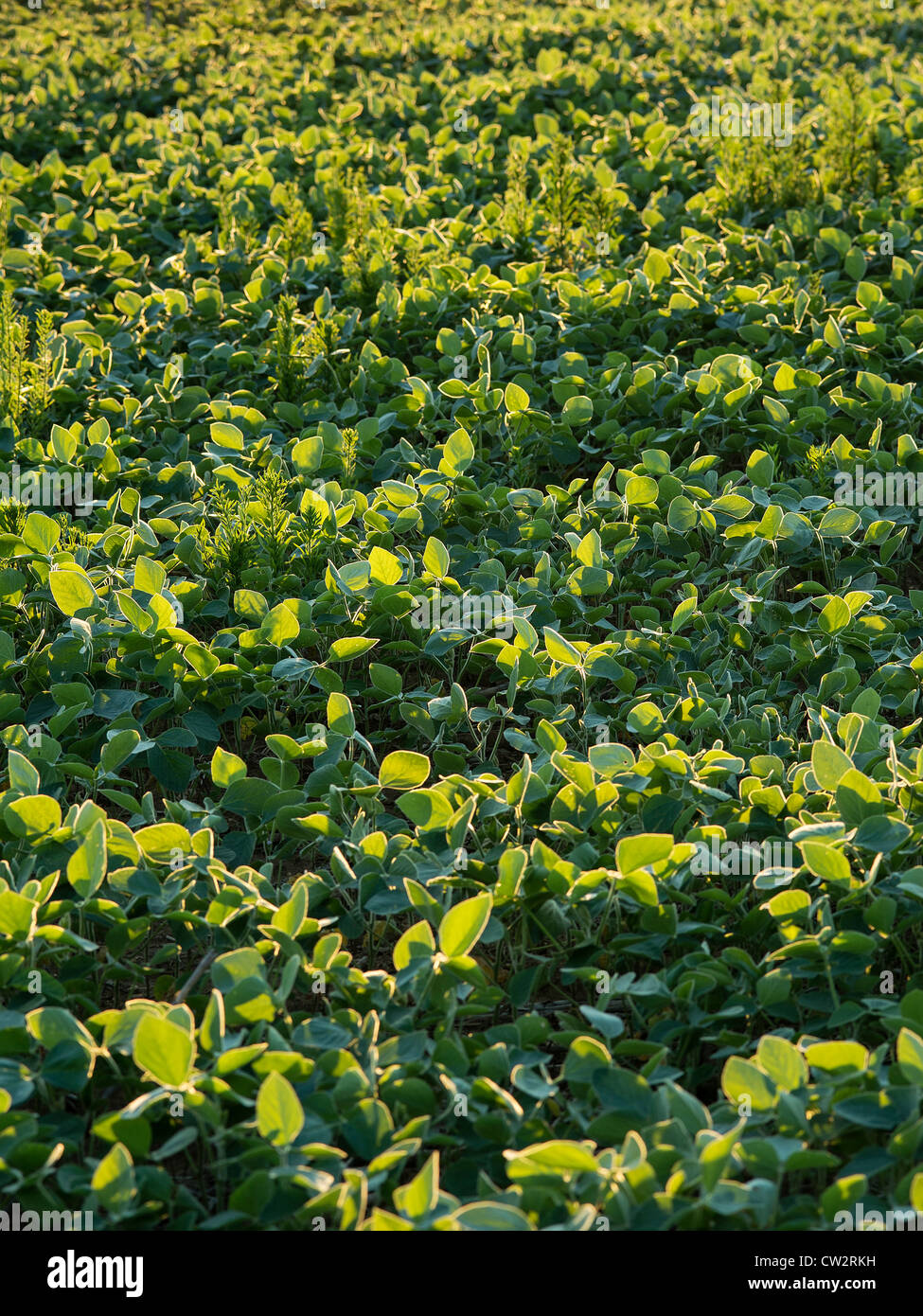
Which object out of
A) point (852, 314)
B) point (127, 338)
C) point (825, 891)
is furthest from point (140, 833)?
point (852, 314)

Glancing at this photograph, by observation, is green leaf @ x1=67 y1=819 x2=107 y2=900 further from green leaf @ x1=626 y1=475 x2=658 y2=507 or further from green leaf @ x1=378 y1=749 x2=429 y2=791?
green leaf @ x1=626 y1=475 x2=658 y2=507

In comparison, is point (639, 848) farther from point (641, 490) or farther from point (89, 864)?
point (641, 490)

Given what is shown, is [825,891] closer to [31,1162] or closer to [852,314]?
[31,1162]

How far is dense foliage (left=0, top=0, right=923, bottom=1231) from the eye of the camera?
162 cm

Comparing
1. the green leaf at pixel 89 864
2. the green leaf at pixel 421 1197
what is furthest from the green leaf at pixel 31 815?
the green leaf at pixel 421 1197

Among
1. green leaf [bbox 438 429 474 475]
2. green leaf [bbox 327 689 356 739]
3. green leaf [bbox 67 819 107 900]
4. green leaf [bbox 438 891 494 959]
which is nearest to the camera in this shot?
green leaf [bbox 438 891 494 959]

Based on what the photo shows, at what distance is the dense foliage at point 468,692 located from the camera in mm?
1615

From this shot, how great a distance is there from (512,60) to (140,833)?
5914 mm

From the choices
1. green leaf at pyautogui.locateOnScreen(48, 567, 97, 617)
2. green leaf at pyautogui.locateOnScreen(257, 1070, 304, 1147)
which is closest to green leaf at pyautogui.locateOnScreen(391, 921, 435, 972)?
green leaf at pyautogui.locateOnScreen(257, 1070, 304, 1147)

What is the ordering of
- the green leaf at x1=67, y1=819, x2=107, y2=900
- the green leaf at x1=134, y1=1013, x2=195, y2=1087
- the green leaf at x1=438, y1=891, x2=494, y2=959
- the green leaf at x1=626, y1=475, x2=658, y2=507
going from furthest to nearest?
1. the green leaf at x1=626, y1=475, x2=658, y2=507
2. the green leaf at x1=67, y1=819, x2=107, y2=900
3. the green leaf at x1=438, y1=891, x2=494, y2=959
4. the green leaf at x1=134, y1=1013, x2=195, y2=1087

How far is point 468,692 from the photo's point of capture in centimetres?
264

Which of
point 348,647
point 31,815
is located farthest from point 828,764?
point 31,815

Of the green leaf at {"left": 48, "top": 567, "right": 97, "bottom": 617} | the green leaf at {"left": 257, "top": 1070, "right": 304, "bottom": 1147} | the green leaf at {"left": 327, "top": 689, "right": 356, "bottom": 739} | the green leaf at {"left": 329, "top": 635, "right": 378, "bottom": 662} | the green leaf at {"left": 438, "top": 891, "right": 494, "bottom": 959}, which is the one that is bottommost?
the green leaf at {"left": 257, "top": 1070, "right": 304, "bottom": 1147}
